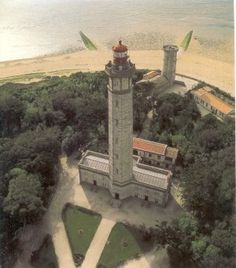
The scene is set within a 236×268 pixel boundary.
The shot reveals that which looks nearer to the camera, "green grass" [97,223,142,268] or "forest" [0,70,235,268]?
"forest" [0,70,235,268]

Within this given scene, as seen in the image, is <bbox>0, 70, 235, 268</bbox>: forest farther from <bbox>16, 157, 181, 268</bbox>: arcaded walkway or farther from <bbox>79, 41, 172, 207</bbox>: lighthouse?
<bbox>79, 41, 172, 207</bbox>: lighthouse

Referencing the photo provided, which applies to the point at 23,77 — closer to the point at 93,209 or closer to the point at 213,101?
the point at 213,101

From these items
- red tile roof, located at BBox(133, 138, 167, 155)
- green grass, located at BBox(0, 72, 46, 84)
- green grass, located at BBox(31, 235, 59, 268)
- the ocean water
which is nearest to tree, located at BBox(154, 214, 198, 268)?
green grass, located at BBox(31, 235, 59, 268)

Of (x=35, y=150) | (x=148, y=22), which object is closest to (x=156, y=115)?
(x=35, y=150)

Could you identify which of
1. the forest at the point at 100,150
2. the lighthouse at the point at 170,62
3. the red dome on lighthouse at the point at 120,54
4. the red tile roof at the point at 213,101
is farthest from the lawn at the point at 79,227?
the lighthouse at the point at 170,62

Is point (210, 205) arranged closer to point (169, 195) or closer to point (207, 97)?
point (169, 195)

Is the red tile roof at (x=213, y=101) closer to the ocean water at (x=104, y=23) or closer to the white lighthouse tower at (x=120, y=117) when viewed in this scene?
the ocean water at (x=104, y=23)
